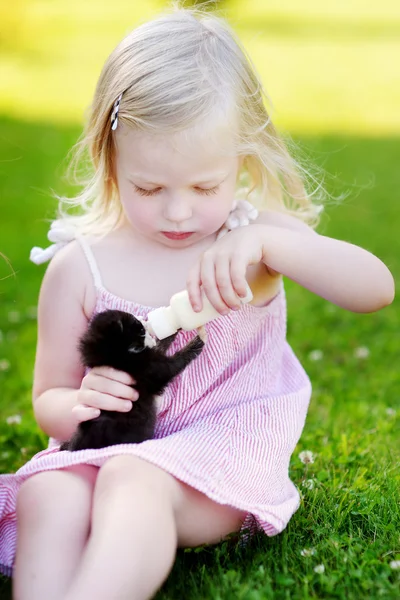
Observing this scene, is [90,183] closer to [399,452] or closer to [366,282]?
[366,282]

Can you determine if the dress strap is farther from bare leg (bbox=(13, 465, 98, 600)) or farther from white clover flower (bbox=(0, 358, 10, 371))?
white clover flower (bbox=(0, 358, 10, 371))

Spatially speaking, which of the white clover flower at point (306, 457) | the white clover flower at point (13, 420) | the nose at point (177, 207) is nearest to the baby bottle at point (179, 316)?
the nose at point (177, 207)

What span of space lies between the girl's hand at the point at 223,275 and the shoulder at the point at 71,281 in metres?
0.56

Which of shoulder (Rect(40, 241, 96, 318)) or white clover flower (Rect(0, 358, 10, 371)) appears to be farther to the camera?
white clover flower (Rect(0, 358, 10, 371))

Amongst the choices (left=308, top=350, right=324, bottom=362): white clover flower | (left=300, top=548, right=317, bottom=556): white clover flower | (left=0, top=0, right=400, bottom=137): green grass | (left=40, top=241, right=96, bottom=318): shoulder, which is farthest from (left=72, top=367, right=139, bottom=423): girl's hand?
(left=0, top=0, right=400, bottom=137): green grass

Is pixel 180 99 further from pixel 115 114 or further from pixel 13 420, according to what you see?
pixel 13 420

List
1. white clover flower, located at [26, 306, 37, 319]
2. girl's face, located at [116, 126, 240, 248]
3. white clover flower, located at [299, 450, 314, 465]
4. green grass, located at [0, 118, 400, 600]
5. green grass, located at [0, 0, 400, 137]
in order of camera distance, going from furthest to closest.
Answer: green grass, located at [0, 0, 400, 137], white clover flower, located at [26, 306, 37, 319], white clover flower, located at [299, 450, 314, 465], girl's face, located at [116, 126, 240, 248], green grass, located at [0, 118, 400, 600]

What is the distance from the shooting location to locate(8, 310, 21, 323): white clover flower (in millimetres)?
5395

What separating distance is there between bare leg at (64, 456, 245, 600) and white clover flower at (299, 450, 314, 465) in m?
0.82

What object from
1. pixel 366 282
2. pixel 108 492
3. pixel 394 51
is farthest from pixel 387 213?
pixel 394 51

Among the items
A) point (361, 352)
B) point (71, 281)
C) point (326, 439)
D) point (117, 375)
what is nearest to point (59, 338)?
point (71, 281)

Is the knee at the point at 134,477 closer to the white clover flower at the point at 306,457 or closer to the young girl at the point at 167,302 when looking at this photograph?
the young girl at the point at 167,302

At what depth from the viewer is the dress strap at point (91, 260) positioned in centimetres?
297

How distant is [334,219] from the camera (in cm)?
811
